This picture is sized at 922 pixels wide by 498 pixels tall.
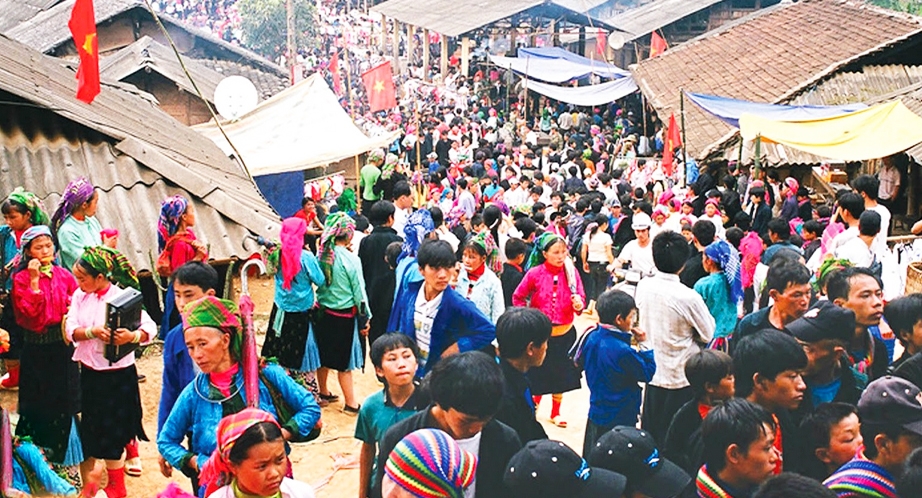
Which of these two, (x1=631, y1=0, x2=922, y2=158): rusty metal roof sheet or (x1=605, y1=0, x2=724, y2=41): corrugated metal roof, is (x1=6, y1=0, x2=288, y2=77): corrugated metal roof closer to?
(x1=631, y1=0, x2=922, y2=158): rusty metal roof sheet

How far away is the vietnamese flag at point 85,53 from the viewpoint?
8117 mm

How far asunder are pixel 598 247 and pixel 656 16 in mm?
22579

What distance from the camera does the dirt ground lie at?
6582 millimetres

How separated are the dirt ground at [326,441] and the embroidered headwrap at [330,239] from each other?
1.19m

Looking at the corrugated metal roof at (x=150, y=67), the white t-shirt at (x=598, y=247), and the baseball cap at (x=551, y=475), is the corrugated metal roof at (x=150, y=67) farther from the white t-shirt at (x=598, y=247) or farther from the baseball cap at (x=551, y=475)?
the baseball cap at (x=551, y=475)

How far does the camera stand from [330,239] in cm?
729

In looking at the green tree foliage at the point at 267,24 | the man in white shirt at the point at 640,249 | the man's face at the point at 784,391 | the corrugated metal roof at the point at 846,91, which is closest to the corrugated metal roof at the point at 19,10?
the green tree foliage at the point at 267,24

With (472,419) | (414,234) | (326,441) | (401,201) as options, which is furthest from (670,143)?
(472,419)

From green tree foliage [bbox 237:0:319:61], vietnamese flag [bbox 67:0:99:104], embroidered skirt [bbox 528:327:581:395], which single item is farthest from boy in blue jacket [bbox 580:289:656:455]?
green tree foliage [bbox 237:0:319:61]

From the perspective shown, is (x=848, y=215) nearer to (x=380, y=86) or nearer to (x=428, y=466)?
(x=428, y=466)

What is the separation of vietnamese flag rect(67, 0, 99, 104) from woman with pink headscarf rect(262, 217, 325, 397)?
2.38 meters

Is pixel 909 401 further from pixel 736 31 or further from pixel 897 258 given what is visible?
pixel 736 31

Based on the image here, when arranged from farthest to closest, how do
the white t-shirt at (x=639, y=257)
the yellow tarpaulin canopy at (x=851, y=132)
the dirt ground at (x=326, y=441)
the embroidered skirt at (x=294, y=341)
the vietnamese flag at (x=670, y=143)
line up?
the vietnamese flag at (x=670, y=143)
the yellow tarpaulin canopy at (x=851, y=132)
the white t-shirt at (x=639, y=257)
the embroidered skirt at (x=294, y=341)
the dirt ground at (x=326, y=441)

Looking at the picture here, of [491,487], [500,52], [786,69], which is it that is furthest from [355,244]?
[500,52]
